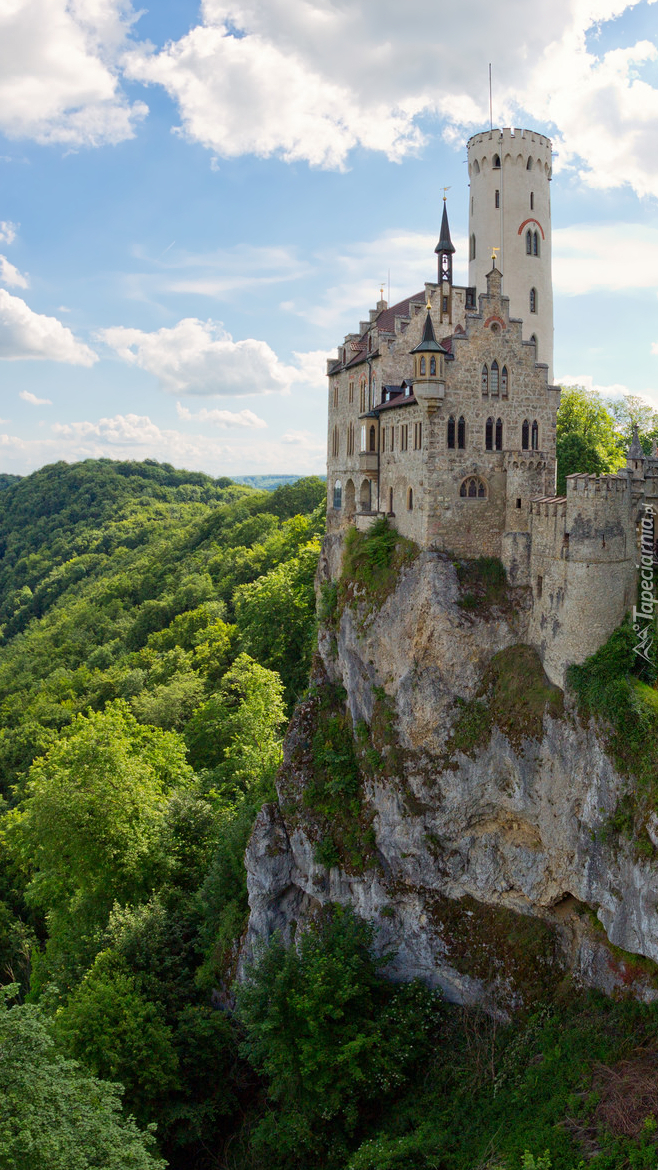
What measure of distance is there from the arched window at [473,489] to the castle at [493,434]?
0.04 meters

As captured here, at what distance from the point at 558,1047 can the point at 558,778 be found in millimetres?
8616

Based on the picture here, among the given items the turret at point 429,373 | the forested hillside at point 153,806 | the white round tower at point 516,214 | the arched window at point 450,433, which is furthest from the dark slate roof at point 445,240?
the forested hillside at point 153,806

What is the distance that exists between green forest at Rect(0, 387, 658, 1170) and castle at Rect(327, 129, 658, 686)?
332 centimetres

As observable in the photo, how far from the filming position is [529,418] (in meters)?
33.0

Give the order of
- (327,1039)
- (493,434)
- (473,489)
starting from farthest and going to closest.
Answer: (493,434) < (473,489) < (327,1039)

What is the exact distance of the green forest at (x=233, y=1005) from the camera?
2312 cm

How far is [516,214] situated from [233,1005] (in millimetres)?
39216

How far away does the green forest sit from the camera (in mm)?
23125

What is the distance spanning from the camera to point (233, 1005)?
3503cm

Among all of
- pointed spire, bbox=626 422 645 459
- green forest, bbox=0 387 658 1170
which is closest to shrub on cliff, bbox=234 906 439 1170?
green forest, bbox=0 387 658 1170

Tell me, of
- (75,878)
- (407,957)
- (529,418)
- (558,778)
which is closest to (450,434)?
(529,418)

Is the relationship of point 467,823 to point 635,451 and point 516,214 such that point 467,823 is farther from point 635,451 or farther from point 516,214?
point 516,214

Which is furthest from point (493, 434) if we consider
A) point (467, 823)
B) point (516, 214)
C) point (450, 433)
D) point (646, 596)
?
point (467, 823)

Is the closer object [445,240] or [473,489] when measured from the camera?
[473,489]
